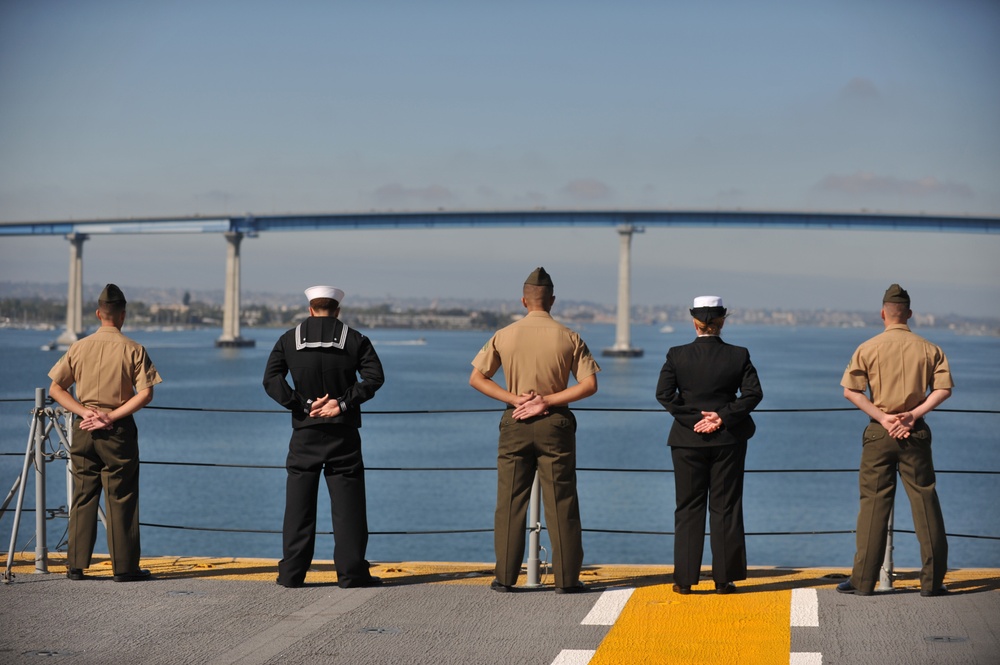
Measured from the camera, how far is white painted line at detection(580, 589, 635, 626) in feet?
20.7

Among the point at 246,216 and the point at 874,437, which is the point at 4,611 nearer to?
the point at 874,437

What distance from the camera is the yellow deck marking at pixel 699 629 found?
220 inches

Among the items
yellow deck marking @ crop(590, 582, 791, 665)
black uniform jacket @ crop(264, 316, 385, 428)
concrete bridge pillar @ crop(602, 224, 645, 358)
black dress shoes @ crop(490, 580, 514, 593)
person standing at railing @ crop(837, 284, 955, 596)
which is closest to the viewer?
yellow deck marking @ crop(590, 582, 791, 665)

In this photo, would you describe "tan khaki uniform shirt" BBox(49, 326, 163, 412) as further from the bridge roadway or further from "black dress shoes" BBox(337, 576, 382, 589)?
"black dress shoes" BBox(337, 576, 382, 589)

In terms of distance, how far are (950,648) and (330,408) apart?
11.5ft

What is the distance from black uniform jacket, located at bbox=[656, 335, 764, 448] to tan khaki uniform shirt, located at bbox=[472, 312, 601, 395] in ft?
1.57

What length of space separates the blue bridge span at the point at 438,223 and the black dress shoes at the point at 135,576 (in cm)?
10278

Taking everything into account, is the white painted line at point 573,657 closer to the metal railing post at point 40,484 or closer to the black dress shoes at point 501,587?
the black dress shoes at point 501,587

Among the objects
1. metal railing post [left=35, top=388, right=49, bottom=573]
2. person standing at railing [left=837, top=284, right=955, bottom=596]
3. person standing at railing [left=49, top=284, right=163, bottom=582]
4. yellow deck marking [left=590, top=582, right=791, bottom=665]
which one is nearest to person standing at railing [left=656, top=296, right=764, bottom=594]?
yellow deck marking [left=590, top=582, right=791, bottom=665]

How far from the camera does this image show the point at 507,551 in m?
6.96

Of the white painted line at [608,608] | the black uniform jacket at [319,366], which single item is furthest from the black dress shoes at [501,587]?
the black uniform jacket at [319,366]

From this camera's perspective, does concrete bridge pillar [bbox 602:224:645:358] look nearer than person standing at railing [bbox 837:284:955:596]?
No

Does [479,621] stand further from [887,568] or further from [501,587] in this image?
[887,568]

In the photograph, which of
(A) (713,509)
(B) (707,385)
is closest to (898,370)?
(B) (707,385)
